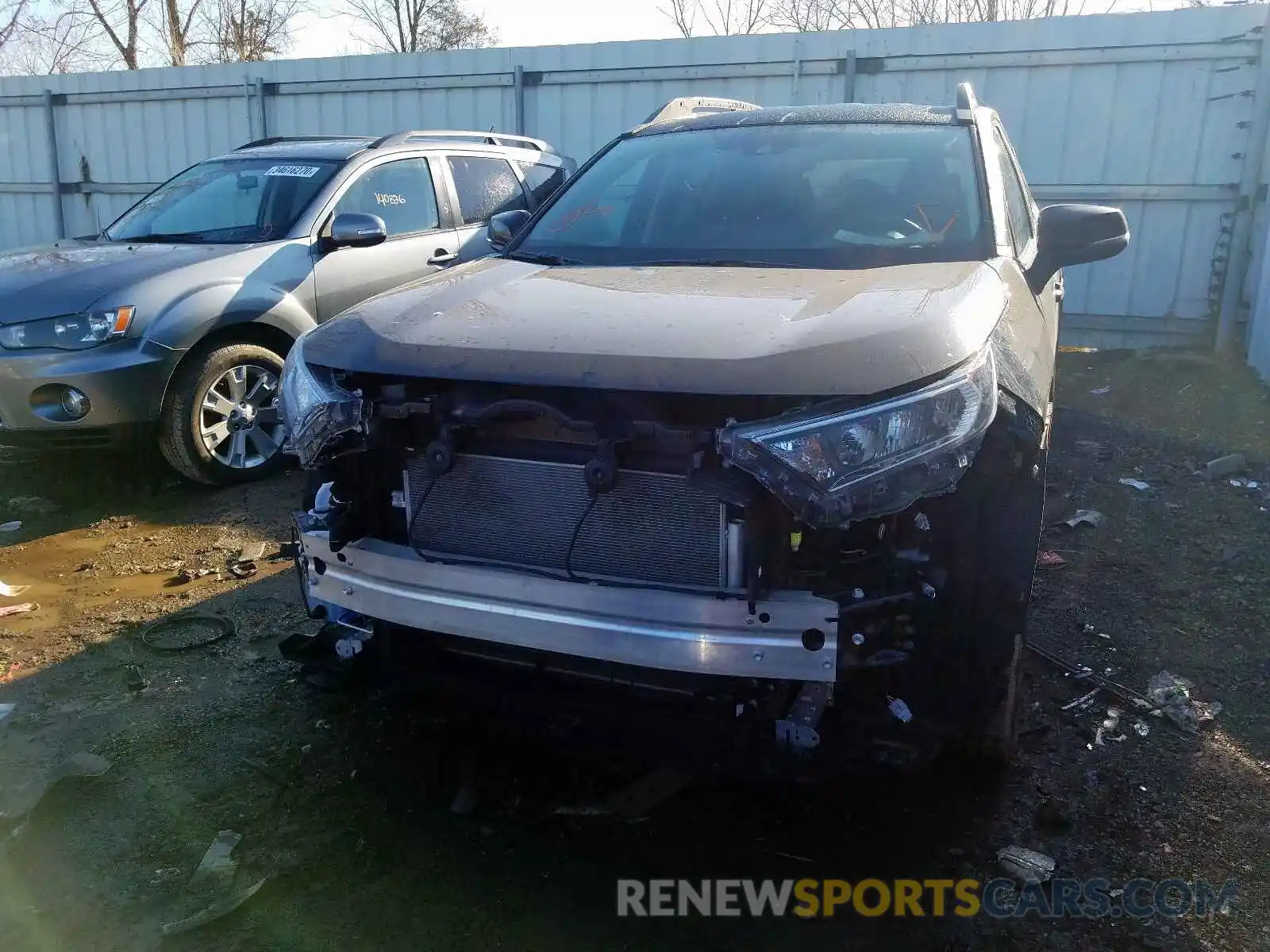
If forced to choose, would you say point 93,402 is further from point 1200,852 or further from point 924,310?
point 1200,852

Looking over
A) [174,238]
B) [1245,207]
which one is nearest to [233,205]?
[174,238]

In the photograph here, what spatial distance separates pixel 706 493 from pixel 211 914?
1528 millimetres

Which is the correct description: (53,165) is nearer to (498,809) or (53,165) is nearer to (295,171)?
(295,171)

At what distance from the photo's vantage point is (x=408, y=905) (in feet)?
7.97

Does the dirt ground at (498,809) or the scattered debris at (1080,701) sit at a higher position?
the scattered debris at (1080,701)

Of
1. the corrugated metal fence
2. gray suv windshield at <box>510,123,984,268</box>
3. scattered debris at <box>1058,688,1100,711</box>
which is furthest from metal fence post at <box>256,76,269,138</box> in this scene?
scattered debris at <box>1058,688,1100,711</box>

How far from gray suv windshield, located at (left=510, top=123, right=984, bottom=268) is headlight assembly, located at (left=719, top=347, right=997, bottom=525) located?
1.06 metres

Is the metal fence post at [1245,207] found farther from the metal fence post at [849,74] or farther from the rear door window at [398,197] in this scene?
the rear door window at [398,197]

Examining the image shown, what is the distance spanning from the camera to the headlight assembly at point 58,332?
4.89m

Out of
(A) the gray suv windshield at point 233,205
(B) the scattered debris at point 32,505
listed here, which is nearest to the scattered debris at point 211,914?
(B) the scattered debris at point 32,505

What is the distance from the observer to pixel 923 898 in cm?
245

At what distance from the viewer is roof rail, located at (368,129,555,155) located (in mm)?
6484

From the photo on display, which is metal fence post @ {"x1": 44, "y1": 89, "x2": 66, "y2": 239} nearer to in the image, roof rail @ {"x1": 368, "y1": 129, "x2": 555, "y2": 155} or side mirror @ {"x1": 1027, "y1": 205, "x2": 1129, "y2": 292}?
roof rail @ {"x1": 368, "y1": 129, "x2": 555, "y2": 155}

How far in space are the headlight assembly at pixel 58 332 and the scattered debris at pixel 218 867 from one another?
3159mm
